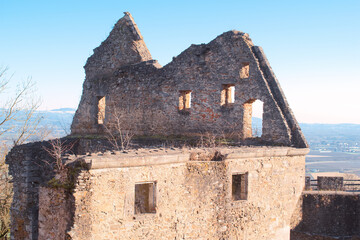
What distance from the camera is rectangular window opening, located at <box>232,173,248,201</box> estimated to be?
11031 mm

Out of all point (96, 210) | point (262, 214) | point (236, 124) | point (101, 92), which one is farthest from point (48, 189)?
point (101, 92)

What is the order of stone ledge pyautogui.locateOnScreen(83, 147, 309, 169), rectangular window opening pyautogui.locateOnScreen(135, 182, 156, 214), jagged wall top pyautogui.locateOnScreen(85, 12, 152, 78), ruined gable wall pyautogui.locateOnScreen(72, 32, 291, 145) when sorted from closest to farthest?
stone ledge pyautogui.locateOnScreen(83, 147, 309, 169) → rectangular window opening pyautogui.locateOnScreen(135, 182, 156, 214) → ruined gable wall pyautogui.locateOnScreen(72, 32, 291, 145) → jagged wall top pyautogui.locateOnScreen(85, 12, 152, 78)

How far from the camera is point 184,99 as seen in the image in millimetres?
16141

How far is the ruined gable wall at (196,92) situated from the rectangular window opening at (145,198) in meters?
5.86

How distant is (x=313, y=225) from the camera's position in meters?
13.0

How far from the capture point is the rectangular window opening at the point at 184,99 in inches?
631

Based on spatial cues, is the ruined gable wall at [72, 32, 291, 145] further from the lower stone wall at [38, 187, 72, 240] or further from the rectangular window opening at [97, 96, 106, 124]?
the lower stone wall at [38, 187, 72, 240]

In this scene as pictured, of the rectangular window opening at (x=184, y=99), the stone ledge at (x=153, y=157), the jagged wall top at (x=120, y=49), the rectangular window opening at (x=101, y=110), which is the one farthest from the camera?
the rectangular window opening at (x=101, y=110)

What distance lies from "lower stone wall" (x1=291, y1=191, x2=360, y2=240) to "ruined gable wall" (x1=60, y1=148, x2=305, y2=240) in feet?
1.84

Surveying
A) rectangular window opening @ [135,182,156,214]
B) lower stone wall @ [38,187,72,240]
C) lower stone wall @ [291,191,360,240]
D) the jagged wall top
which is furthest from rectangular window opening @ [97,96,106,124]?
lower stone wall @ [38,187,72,240]

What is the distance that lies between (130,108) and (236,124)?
15.2 feet

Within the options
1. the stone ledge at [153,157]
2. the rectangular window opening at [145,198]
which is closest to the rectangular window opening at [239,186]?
the stone ledge at [153,157]

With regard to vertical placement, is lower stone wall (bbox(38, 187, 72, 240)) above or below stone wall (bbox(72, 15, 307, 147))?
below

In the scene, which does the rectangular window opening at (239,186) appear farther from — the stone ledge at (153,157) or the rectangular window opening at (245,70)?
the rectangular window opening at (245,70)
